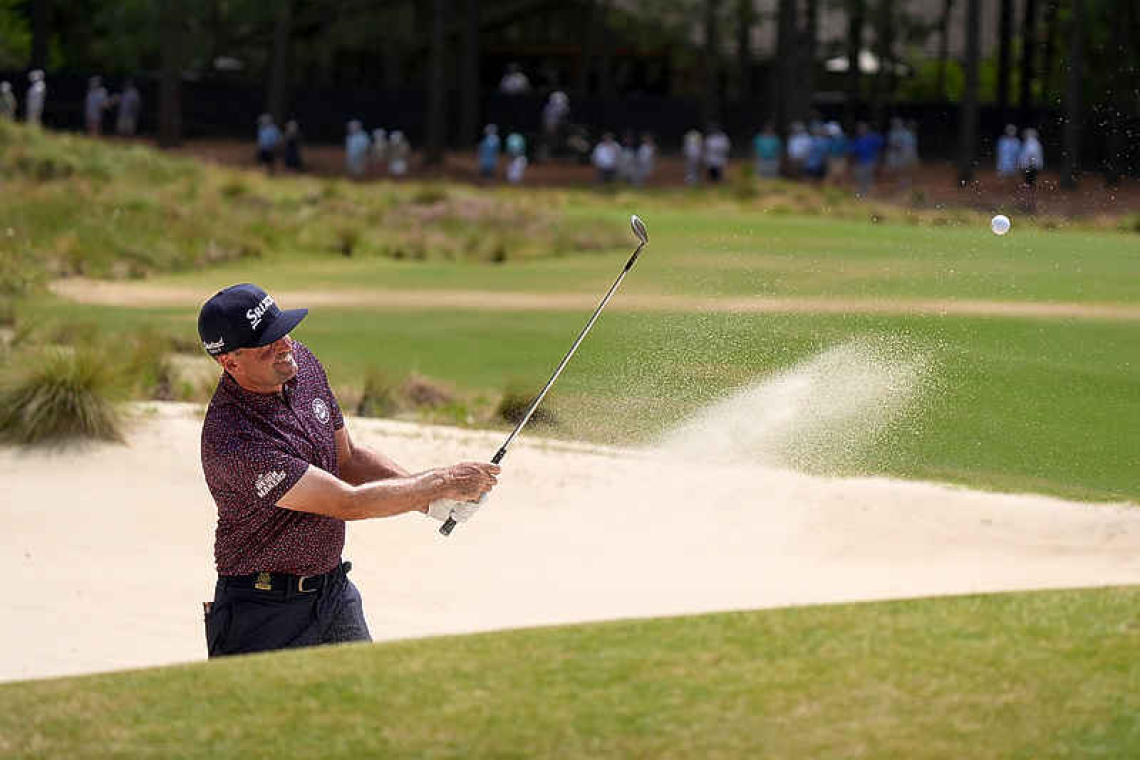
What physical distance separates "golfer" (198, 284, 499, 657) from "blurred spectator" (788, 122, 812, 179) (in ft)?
126

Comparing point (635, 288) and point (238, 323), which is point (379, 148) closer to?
point (635, 288)

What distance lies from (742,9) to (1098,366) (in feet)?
125

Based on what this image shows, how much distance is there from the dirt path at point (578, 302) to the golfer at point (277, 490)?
9.30 meters

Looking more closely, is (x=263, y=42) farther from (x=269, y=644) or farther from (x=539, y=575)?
(x=269, y=644)

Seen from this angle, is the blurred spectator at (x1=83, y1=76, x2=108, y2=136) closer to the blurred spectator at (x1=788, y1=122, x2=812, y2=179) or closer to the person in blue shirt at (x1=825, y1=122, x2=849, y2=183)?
the blurred spectator at (x1=788, y1=122, x2=812, y2=179)

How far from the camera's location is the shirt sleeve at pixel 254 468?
18.1 ft

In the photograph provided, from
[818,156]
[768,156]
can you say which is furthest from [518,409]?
[818,156]

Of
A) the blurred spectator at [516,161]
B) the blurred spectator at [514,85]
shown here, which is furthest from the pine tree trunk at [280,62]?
the blurred spectator at [516,161]

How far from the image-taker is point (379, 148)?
50875mm

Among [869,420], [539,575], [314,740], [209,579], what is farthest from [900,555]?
[314,740]

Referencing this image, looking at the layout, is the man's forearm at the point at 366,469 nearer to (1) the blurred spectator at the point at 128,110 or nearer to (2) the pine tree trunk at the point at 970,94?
(2) the pine tree trunk at the point at 970,94

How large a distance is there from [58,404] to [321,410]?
6.73 m

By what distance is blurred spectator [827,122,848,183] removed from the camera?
43.1 meters

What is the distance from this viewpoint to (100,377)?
1243 cm
